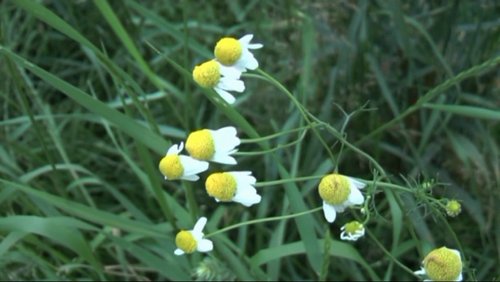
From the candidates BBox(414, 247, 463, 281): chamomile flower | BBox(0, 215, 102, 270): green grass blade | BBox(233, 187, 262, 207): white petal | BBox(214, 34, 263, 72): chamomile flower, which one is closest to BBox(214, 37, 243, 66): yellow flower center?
BBox(214, 34, 263, 72): chamomile flower

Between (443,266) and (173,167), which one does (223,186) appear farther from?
(443,266)

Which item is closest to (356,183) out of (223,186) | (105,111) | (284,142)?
(223,186)

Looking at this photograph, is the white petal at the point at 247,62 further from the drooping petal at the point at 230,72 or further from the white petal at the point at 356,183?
the white petal at the point at 356,183

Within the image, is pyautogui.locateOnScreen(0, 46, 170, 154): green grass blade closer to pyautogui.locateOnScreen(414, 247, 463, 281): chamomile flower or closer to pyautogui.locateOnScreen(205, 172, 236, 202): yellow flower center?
pyautogui.locateOnScreen(205, 172, 236, 202): yellow flower center

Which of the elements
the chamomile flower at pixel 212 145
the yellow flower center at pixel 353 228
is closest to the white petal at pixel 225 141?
the chamomile flower at pixel 212 145

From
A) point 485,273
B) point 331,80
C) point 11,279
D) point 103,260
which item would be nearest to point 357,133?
point 331,80

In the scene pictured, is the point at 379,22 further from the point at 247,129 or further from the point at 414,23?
the point at 247,129

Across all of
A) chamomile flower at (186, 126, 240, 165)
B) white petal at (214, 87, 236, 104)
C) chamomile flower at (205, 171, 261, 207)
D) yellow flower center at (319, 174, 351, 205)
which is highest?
white petal at (214, 87, 236, 104)
